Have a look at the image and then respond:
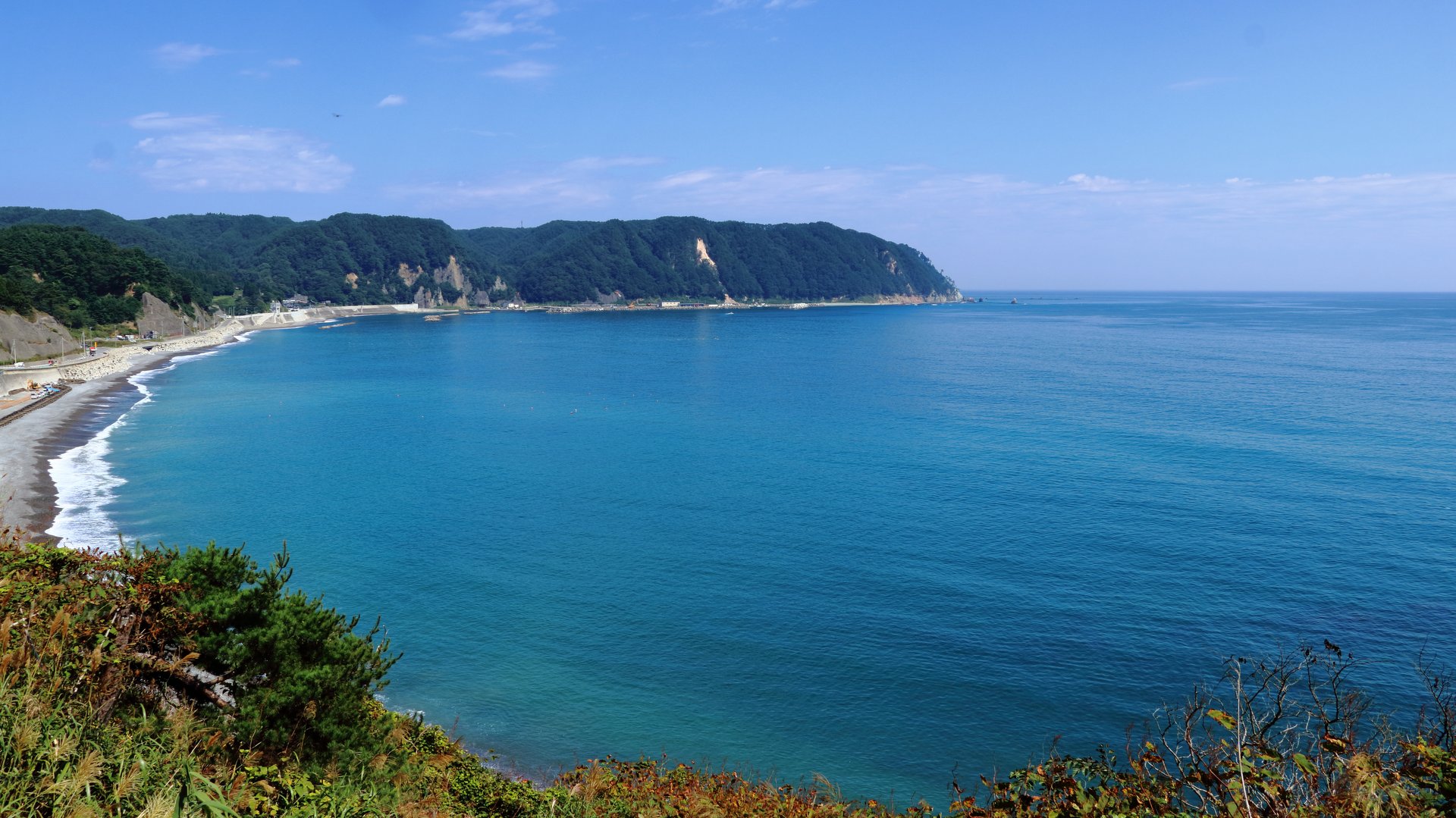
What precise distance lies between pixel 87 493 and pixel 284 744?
35351mm

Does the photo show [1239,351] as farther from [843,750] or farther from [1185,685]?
[843,750]

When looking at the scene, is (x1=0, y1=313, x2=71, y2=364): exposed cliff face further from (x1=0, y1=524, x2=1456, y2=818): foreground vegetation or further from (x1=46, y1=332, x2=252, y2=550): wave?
(x1=0, y1=524, x2=1456, y2=818): foreground vegetation

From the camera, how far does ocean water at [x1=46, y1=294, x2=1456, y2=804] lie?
20719 millimetres

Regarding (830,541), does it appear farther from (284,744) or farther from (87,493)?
(87,493)

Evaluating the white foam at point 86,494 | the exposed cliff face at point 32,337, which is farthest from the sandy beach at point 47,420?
the exposed cliff face at point 32,337

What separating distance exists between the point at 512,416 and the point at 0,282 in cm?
5940

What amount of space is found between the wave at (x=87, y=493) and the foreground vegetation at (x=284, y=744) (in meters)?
15.1

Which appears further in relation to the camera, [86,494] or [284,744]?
[86,494]

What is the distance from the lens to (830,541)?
106 ft

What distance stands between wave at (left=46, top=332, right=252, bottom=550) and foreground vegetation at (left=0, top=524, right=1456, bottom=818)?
1506 centimetres

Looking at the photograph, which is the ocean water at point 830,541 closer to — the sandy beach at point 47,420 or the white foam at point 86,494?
the white foam at point 86,494

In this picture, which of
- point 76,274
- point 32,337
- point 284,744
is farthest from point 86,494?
point 76,274

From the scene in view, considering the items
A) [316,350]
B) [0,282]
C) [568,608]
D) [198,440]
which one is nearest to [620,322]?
[316,350]

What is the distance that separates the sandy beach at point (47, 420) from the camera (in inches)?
1328
